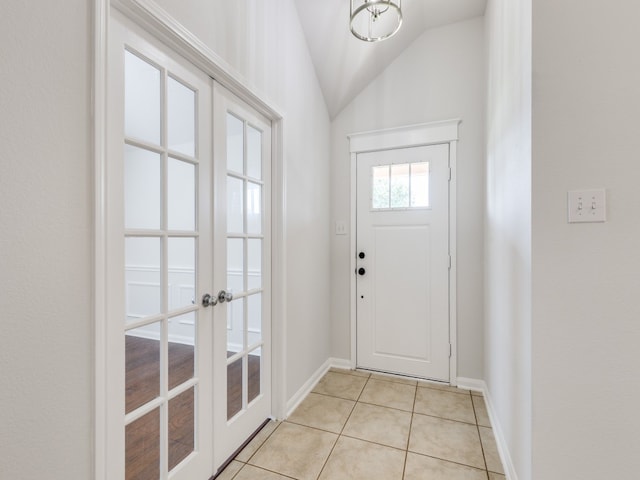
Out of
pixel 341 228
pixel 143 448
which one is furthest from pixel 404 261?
pixel 143 448

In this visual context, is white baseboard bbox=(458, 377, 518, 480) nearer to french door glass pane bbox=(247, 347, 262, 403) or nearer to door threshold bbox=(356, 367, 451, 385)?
door threshold bbox=(356, 367, 451, 385)

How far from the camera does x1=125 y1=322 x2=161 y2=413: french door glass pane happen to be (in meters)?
1.24

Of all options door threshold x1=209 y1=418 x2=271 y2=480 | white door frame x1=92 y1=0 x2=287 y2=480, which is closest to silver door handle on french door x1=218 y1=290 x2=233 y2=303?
white door frame x1=92 y1=0 x2=287 y2=480

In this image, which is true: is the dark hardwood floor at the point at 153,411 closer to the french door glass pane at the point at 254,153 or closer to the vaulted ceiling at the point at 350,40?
the french door glass pane at the point at 254,153

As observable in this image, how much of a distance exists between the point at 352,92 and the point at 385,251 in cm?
154

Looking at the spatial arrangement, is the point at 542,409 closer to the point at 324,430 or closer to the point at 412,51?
the point at 324,430

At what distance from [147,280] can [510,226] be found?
187 centimetres

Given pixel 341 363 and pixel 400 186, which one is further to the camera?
pixel 341 363

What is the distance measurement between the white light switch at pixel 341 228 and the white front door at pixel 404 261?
14 cm

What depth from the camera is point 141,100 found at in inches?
48.9

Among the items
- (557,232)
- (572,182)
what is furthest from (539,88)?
(557,232)

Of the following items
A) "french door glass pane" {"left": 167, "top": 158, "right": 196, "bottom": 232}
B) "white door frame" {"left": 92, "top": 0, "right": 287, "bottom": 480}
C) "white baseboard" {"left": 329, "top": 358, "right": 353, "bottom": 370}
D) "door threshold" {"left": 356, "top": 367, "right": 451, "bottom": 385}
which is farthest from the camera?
"white baseboard" {"left": 329, "top": 358, "right": 353, "bottom": 370}

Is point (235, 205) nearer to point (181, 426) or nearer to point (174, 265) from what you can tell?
point (174, 265)

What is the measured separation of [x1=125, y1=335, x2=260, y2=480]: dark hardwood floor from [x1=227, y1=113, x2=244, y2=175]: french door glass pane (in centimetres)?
101
